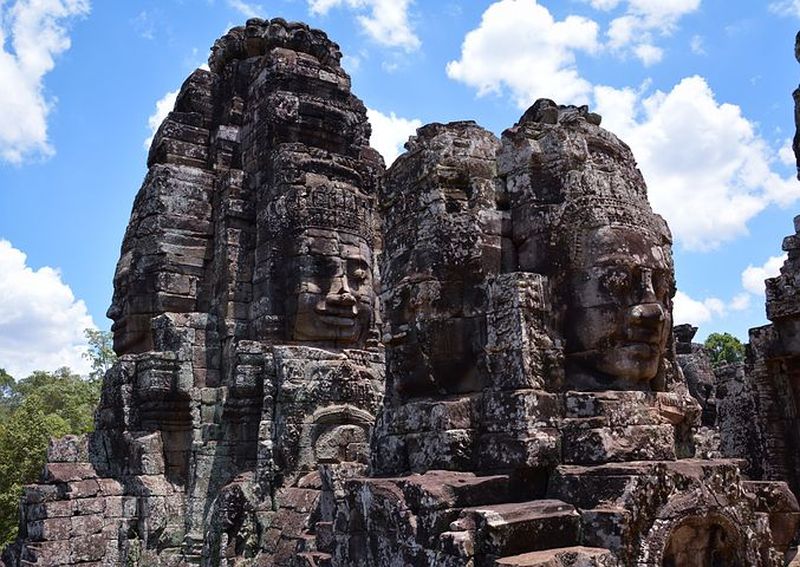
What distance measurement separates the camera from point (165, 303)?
11.6 meters

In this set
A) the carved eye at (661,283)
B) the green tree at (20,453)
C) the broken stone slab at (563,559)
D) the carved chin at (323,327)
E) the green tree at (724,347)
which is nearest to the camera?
the broken stone slab at (563,559)

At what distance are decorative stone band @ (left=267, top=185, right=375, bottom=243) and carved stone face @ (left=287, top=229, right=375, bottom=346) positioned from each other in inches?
6.4

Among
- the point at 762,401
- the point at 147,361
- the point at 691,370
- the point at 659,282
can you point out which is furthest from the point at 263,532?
the point at 691,370

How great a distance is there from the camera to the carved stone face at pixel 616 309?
538 cm

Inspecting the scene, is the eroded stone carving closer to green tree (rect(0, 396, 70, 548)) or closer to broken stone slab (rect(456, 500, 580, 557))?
broken stone slab (rect(456, 500, 580, 557))

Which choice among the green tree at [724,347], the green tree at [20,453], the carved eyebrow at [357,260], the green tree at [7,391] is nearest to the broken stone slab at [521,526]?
the carved eyebrow at [357,260]

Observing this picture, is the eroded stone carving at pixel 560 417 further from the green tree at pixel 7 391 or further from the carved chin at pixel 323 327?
the green tree at pixel 7 391

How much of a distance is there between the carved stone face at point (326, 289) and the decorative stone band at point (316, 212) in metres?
0.16

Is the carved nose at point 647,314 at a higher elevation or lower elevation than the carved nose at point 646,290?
lower

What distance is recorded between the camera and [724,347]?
46500 millimetres

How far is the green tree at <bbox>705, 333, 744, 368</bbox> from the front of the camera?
149ft

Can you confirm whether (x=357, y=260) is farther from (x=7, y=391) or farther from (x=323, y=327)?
(x=7, y=391)

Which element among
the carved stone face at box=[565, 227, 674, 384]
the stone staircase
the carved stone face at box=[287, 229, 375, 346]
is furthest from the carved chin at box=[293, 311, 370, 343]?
the carved stone face at box=[565, 227, 674, 384]

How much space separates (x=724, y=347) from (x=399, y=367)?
45.2 metres
